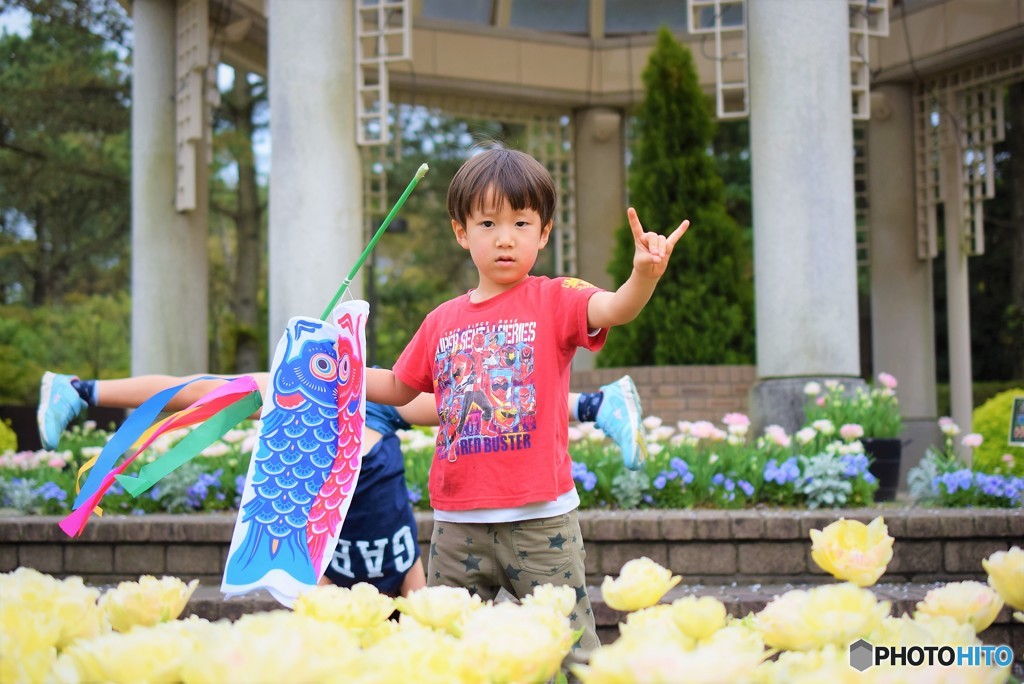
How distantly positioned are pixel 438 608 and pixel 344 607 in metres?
0.09

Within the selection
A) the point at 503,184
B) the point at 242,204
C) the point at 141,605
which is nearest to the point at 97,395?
the point at 503,184

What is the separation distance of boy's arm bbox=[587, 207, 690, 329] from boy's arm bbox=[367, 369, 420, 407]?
19.7 inches

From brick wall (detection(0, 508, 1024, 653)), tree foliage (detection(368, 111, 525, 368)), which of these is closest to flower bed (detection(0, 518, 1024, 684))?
brick wall (detection(0, 508, 1024, 653))

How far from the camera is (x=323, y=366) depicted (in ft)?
7.36

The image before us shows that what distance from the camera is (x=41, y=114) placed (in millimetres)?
15273

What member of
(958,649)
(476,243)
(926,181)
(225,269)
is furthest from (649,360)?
(225,269)

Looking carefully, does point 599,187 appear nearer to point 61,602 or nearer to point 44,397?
point 44,397

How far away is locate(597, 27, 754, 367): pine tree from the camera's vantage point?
780 cm

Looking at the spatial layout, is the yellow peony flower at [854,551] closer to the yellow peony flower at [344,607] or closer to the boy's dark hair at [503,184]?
the yellow peony flower at [344,607]

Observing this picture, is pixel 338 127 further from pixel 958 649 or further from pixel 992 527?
pixel 958 649

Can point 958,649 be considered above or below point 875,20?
below

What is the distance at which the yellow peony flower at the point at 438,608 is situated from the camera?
3.37 feet

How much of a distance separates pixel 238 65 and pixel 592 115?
11.5 ft

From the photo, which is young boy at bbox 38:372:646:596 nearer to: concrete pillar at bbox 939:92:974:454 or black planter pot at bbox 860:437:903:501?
black planter pot at bbox 860:437:903:501
